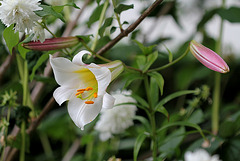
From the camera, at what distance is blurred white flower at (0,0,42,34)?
35 cm

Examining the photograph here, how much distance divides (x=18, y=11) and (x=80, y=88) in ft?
0.45

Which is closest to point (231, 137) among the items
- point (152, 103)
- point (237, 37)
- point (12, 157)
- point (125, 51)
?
point (152, 103)

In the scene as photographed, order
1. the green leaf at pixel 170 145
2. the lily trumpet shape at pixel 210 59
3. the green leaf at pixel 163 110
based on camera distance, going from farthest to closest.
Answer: the green leaf at pixel 170 145
the green leaf at pixel 163 110
the lily trumpet shape at pixel 210 59

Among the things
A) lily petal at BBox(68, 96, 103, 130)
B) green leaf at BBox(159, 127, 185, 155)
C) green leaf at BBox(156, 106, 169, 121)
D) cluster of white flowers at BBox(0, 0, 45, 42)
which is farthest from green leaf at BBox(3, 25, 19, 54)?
green leaf at BBox(159, 127, 185, 155)

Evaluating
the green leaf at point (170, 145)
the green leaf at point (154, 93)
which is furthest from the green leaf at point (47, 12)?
the green leaf at point (170, 145)

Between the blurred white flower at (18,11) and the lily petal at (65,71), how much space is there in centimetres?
6

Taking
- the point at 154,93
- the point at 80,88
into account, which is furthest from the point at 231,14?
the point at 80,88

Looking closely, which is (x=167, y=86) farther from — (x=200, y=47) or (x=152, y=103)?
(x=200, y=47)

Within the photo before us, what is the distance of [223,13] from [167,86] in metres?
0.52

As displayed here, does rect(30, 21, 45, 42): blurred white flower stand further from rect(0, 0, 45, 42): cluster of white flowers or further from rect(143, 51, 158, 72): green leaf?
rect(143, 51, 158, 72): green leaf

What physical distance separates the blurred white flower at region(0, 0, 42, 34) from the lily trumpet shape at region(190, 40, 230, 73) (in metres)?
0.21

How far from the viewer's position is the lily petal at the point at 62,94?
0.40 m

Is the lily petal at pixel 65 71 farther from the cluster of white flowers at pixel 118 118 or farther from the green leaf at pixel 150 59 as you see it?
the cluster of white flowers at pixel 118 118

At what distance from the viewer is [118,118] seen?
627 millimetres
